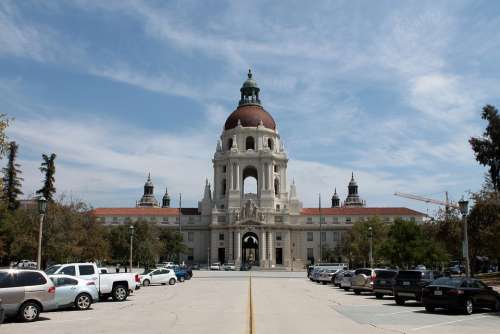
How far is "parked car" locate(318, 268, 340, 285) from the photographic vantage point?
46562 millimetres

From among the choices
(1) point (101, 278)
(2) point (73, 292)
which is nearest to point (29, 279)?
(2) point (73, 292)

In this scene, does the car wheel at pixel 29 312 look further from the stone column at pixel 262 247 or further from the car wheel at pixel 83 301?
the stone column at pixel 262 247

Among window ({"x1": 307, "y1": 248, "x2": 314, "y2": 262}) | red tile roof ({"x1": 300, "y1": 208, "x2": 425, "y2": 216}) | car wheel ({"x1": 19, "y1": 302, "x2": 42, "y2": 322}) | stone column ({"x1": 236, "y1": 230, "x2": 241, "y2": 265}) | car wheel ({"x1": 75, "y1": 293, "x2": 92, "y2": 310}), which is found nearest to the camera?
car wheel ({"x1": 19, "y1": 302, "x2": 42, "y2": 322})

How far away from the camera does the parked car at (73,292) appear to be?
69.5ft

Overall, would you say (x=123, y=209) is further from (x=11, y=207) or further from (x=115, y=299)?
(x=115, y=299)

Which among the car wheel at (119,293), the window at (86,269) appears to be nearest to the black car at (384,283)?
the car wheel at (119,293)

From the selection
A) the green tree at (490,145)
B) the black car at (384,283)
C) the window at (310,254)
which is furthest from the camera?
the window at (310,254)

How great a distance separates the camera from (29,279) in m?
18.4

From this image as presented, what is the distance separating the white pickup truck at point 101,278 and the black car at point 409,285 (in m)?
13.0

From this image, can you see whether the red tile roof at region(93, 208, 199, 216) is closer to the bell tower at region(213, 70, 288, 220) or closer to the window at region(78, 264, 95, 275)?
the bell tower at region(213, 70, 288, 220)

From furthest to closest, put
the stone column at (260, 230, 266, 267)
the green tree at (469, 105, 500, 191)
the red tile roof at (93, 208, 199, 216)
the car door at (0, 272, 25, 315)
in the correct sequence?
1. the red tile roof at (93, 208, 199, 216)
2. the stone column at (260, 230, 266, 267)
3. the green tree at (469, 105, 500, 191)
4. the car door at (0, 272, 25, 315)

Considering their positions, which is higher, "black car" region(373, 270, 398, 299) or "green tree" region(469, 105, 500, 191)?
"green tree" region(469, 105, 500, 191)

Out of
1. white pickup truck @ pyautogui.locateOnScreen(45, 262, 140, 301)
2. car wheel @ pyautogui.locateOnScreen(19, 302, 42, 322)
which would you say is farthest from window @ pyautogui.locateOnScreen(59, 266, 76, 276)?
car wheel @ pyautogui.locateOnScreen(19, 302, 42, 322)

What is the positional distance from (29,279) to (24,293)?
20.2 inches
